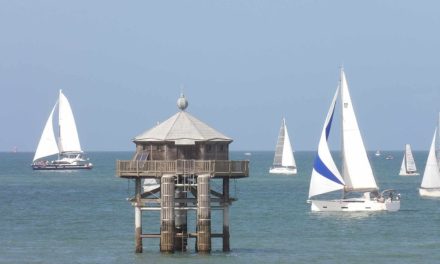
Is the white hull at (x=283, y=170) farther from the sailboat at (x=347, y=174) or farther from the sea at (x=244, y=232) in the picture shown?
the sailboat at (x=347, y=174)

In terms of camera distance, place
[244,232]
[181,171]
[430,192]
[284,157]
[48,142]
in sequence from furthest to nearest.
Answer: [48,142]
[284,157]
[430,192]
[244,232]
[181,171]

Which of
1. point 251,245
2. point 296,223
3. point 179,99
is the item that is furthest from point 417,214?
point 179,99

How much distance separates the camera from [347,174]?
294ft

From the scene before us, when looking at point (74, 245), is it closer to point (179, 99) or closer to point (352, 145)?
point (179, 99)

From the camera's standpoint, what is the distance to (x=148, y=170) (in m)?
50.0

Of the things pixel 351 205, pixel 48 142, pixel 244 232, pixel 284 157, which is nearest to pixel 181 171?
pixel 244 232

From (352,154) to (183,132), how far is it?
40982 mm

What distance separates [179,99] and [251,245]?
10.3 metres

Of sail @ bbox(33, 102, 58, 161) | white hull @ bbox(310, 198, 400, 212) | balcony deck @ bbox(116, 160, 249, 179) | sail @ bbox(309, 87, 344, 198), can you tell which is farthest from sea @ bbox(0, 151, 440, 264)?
sail @ bbox(33, 102, 58, 161)

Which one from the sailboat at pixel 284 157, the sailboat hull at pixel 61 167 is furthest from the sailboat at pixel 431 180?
the sailboat hull at pixel 61 167

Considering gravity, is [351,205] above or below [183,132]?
below

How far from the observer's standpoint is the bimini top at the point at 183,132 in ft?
A: 166

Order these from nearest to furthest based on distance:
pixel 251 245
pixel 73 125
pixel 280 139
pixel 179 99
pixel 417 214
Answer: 1. pixel 179 99
2. pixel 251 245
3. pixel 417 214
4. pixel 280 139
5. pixel 73 125

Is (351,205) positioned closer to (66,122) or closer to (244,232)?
(244,232)
